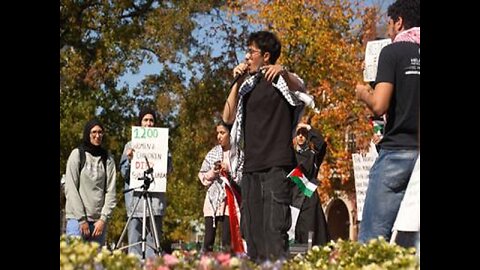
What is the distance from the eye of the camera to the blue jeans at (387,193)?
4.07 m

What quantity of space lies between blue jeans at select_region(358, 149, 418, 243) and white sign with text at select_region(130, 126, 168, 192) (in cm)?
127

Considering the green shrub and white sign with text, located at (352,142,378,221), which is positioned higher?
white sign with text, located at (352,142,378,221)

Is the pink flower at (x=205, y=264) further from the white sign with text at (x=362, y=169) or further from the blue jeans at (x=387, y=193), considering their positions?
the white sign with text at (x=362, y=169)

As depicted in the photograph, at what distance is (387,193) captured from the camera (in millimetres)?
4105

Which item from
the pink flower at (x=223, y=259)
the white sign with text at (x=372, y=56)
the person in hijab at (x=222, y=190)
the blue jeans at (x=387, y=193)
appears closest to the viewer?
the pink flower at (x=223, y=259)

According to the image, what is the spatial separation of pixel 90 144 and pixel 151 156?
531 millimetres

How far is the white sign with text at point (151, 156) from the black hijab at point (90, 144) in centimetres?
20

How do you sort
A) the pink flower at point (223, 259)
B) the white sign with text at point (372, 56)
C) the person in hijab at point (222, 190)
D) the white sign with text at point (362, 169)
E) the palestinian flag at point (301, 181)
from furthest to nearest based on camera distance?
the person in hijab at point (222, 190), the palestinian flag at point (301, 181), the white sign with text at point (362, 169), the white sign with text at point (372, 56), the pink flower at point (223, 259)

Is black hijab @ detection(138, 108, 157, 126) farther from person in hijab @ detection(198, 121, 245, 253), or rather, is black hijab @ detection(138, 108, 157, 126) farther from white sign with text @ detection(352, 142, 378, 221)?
white sign with text @ detection(352, 142, 378, 221)

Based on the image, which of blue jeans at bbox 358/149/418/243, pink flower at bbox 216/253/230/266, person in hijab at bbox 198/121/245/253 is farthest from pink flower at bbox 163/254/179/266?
person in hijab at bbox 198/121/245/253

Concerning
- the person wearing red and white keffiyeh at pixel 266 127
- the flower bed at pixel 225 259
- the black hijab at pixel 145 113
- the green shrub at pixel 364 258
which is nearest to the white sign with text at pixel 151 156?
the black hijab at pixel 145 113

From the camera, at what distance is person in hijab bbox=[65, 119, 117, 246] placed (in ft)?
15.3

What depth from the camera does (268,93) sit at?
467cm
